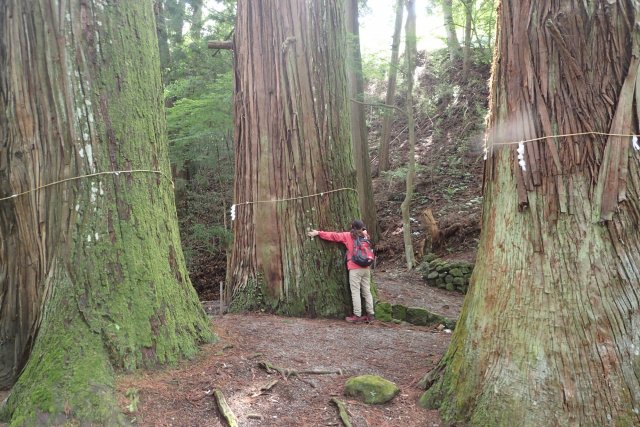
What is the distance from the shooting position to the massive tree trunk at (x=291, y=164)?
248 inches

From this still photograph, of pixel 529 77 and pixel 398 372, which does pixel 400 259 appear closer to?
pixel 398 372

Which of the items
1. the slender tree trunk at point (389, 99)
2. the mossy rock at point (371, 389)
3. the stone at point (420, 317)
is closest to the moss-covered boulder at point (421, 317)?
the stone at point (420, 317)

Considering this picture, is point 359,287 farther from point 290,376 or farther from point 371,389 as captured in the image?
point 371,389

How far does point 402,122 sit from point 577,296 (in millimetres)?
18376

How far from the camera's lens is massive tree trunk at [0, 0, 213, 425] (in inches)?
133

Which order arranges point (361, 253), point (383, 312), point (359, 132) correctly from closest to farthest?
point (361, 253) → point (383, 312) → point (359, 132)

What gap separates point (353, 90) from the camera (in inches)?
553

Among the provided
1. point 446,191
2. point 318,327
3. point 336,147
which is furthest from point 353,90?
point 318,327

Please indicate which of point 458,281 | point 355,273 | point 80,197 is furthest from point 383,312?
point 80,197

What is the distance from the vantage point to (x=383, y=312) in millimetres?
6629

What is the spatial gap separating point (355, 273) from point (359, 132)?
810 centimetres

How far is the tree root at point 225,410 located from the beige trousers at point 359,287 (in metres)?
3.05

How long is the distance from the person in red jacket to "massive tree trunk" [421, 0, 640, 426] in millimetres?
2854

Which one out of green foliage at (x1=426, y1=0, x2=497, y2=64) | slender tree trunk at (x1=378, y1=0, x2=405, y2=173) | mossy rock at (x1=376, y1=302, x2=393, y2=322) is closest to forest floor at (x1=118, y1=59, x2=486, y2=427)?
mossy rock at (x1=376, y1=302, x2=393, y2=322)
